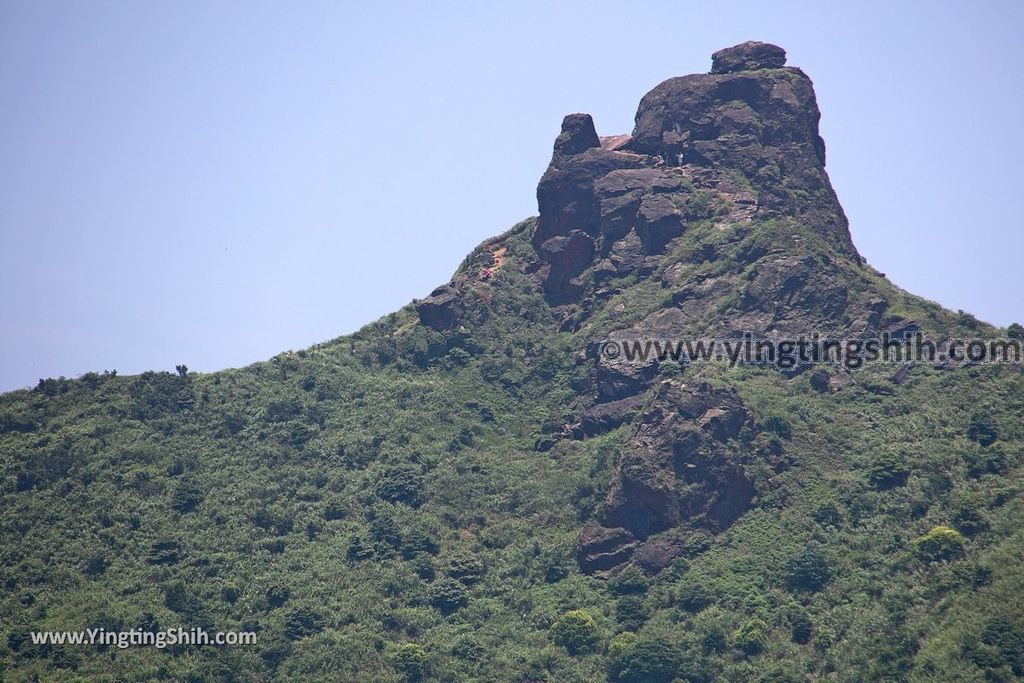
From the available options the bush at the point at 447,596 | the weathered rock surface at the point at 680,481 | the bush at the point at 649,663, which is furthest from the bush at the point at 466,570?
the bush at the point at 649,663

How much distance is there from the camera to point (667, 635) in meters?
130

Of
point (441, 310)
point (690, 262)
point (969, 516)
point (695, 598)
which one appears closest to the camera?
point (969, 516)

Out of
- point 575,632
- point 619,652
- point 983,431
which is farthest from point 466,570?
point 983,431

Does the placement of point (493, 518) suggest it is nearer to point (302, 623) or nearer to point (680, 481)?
point (680, 481)

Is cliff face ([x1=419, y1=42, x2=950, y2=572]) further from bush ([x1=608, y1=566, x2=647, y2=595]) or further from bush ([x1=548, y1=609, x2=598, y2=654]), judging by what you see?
bush ([x1=548, y1=609, x2=598, y2=654])

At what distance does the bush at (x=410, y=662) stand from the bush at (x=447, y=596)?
799cm

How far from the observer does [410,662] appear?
13100 centimetres

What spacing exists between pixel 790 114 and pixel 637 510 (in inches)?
2011

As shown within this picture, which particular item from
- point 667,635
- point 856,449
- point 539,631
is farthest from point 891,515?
point 539,631

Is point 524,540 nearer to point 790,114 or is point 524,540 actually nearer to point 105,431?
point 105,431

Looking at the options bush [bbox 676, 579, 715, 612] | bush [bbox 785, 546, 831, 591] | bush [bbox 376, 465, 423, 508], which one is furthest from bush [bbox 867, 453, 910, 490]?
bush [bbox 376, 465, 423, 508]

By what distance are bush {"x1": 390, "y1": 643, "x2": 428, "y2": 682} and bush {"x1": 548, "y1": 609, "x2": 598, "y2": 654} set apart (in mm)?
9963

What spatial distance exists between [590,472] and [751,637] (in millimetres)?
28015

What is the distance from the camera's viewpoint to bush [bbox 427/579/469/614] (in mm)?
140250
